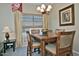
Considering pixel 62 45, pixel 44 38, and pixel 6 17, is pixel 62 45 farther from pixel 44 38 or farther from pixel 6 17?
pixel 6 17

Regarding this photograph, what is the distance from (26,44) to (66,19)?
643 millimetres

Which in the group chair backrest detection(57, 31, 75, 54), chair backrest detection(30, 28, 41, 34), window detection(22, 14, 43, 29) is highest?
window detection(22, 14, 43, 29)

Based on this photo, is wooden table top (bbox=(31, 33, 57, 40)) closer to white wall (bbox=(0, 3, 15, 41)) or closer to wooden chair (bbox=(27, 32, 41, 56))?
Result: wooden chair (bbox=(27, 32, 41, 56))

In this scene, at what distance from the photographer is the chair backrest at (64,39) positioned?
1.76 m

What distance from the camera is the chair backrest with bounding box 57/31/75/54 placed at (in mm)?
1756

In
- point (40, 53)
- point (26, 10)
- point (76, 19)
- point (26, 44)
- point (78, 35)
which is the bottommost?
point (40, 53)

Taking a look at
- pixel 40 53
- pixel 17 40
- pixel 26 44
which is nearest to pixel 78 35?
pixel 40 53

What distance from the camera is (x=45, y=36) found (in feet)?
5.98

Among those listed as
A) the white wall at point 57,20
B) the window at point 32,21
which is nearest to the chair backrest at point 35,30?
the window at point 32,21

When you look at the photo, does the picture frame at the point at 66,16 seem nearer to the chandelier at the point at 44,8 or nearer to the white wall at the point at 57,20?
the white wall at the point at 57,20

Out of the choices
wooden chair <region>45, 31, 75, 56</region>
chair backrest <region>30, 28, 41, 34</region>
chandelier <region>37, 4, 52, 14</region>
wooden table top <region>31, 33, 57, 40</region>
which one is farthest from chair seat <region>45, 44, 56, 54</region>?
chandelier <region>37, 4, 52, 14</region>

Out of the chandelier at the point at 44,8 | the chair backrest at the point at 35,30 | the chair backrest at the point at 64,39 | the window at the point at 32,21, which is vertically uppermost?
the chandelier at the point at 44,8

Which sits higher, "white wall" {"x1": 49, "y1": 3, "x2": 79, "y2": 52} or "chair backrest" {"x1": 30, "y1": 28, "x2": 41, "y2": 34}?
"white wall" {"x1": 49, "y1": 3, "x2": 79, "y2": 52}

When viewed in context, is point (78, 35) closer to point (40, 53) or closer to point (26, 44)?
point (40, 53)
